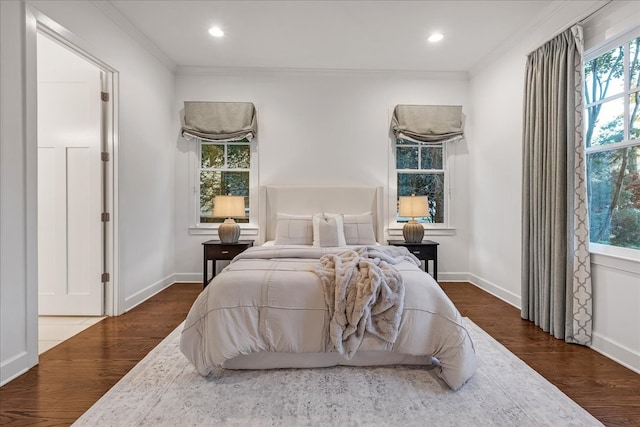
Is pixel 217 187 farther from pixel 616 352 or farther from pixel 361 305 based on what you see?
pixel 616 352

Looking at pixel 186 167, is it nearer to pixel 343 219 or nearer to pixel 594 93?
pixel 343 219

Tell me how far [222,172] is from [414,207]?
2567mm

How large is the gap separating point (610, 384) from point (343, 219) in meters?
2.69

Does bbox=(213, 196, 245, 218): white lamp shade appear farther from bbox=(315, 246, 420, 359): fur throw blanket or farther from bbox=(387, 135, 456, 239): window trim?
bbox=(315, 246, 420, 359): fur throw blanket

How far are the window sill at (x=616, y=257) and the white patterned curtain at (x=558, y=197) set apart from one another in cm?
7

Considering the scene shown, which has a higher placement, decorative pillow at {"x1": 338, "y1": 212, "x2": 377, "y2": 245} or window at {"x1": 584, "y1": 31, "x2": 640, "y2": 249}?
window at {"x1": 584, "y1": 31, "x2": 640, "y2": 249}

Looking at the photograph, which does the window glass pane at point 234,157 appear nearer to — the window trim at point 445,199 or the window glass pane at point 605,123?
the window trim at point 445,199

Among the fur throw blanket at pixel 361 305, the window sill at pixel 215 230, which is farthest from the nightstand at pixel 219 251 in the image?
the fur throw blanket at pixel 361 305

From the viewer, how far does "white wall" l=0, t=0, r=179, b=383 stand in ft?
6.75

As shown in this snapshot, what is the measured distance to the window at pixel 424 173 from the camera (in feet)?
15.0

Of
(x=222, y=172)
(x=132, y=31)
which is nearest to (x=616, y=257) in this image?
(x=222, y=172)

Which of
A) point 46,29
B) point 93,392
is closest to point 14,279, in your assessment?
point 93,392

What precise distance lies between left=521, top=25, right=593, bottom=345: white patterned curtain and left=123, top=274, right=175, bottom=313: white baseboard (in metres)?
3.88

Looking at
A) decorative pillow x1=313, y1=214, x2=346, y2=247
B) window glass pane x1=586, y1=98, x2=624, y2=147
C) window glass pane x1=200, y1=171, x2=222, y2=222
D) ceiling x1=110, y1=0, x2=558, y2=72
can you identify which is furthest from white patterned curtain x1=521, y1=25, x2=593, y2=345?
window glass pane x1=200, y1=171, x2=222, y2=222
